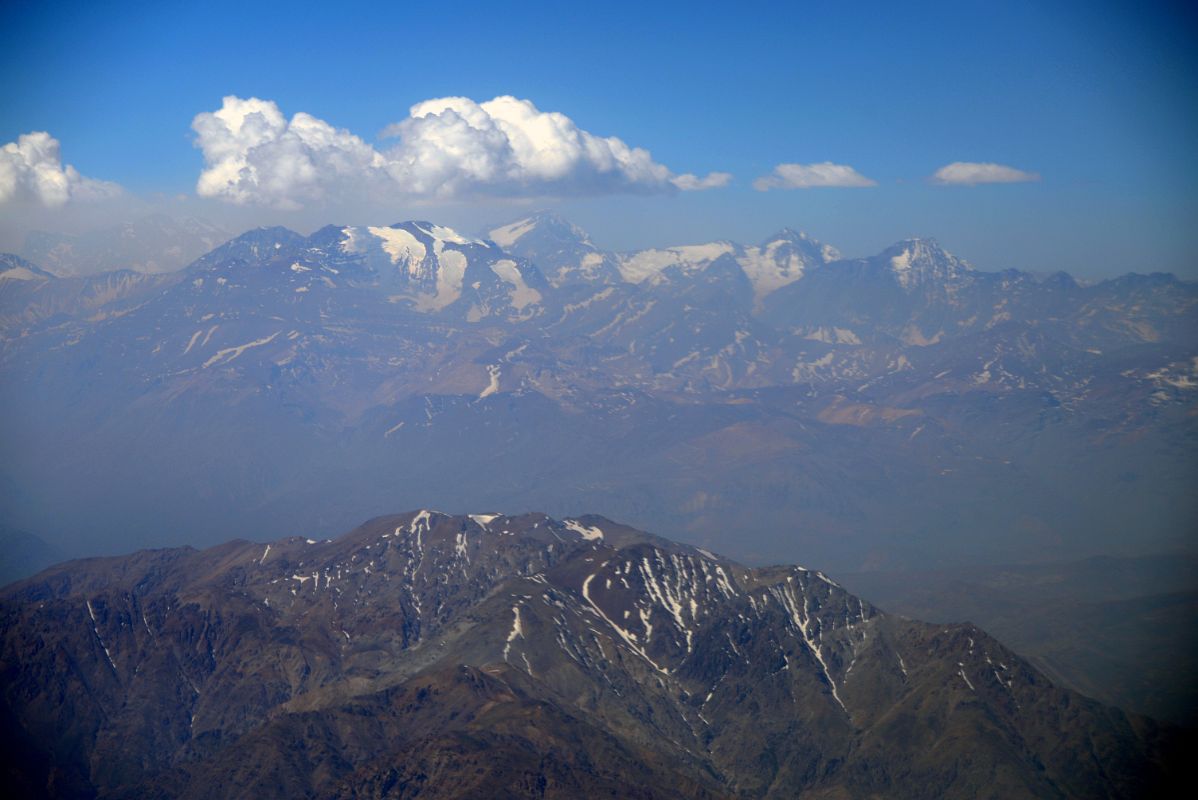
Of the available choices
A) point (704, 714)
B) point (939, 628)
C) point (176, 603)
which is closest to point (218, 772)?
point (176, 603)

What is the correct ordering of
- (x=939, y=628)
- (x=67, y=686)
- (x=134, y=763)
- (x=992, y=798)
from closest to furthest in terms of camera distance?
(x=992, y=798) < (x=134, y=763) < (x=67, y=686) < (x=939, y=628)

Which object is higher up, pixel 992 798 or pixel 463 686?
pixel 463 686

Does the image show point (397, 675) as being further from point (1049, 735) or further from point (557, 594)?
point (1049, 735)

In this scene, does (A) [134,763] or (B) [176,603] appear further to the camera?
(B) [176,603]

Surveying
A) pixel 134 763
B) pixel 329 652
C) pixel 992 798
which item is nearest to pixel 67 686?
pixel 134 763

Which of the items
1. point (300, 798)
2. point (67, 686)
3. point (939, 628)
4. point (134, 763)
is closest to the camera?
point (300, 798)

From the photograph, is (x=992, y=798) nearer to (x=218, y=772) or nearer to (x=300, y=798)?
(x=300, y=798)
